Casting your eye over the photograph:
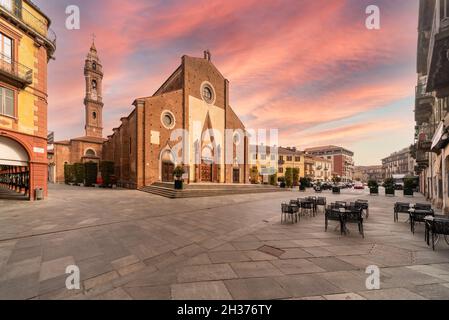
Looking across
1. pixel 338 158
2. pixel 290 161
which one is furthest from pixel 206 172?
pixel 338 158

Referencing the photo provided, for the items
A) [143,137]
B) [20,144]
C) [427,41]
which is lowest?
[20,144]

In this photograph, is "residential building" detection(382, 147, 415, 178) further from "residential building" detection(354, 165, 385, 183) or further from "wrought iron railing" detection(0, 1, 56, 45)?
"wrought iron railing" detection(0, 1, 56, 45)

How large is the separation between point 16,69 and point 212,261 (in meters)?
17.3

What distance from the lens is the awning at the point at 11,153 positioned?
12180mm

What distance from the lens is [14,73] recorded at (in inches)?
483

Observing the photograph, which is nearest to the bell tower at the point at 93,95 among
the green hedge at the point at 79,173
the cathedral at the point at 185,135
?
the cathedral at the point at 185,135

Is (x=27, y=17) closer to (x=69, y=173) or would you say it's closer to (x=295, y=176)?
(x=69, y=173)

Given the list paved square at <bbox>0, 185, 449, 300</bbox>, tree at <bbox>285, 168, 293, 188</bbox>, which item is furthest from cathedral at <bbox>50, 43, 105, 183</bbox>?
paved square at <bbox>0, 185, 449, 300</bbox>

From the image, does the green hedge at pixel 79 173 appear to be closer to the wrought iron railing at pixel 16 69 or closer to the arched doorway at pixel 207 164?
the arched doorway at pixel 207 164

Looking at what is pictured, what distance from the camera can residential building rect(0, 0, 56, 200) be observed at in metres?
12.0
